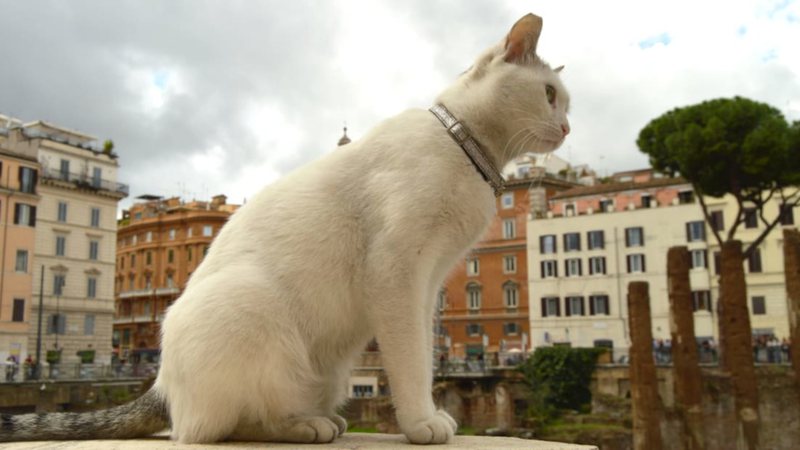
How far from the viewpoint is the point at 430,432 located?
125 inches

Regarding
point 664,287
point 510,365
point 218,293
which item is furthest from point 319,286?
point 664,287

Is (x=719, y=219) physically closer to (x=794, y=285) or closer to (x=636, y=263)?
(x=636, y=263)

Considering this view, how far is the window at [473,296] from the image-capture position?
56062 millimetres

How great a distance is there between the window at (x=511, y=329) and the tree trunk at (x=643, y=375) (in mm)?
34840

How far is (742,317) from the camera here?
18297 millimetres

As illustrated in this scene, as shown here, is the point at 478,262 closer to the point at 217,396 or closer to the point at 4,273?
the point at 4,273

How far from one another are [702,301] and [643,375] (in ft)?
93.8

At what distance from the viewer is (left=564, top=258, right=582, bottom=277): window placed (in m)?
49.7

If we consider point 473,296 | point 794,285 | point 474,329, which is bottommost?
point 474,329

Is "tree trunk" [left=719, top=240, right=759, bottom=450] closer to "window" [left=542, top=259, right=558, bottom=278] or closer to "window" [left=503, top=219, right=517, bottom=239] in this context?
"window" [left=542, top=259, right=558, bottom=278]

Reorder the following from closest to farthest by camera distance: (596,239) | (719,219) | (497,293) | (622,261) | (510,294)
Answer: (719,219)
(622,261)
(596,239)
(510,294)
(497,293)

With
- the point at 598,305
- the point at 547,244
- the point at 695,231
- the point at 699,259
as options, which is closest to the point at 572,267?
the point at 547,244

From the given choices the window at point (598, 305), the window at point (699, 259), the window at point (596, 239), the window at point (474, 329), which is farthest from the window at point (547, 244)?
the window at point (699, 259)

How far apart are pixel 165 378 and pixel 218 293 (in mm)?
534
